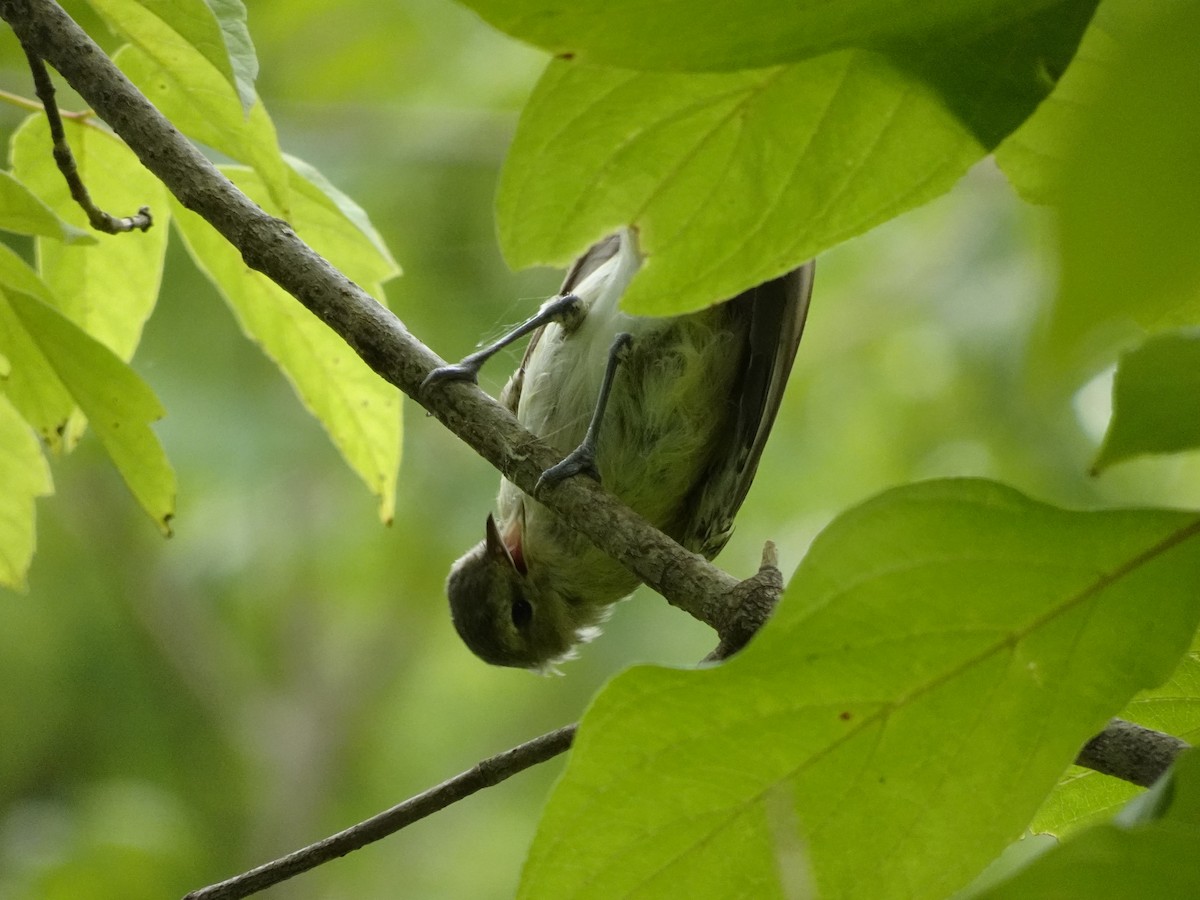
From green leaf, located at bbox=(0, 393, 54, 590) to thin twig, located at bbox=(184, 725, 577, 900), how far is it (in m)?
0.52

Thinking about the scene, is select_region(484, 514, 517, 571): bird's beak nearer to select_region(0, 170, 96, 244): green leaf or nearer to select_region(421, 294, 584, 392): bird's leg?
select_region(421, 294, 584, 392): bird's leg

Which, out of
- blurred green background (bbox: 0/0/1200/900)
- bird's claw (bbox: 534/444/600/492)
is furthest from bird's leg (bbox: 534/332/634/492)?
blurred green background (bbox: 0/0/1200/900)

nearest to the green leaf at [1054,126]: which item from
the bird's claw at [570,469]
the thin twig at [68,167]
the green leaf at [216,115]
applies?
the bird's claw at [570,469]

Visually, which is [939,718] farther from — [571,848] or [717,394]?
[717,394]

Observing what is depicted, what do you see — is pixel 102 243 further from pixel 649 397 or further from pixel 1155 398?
pixel 1155 398

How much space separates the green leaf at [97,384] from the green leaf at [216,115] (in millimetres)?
266

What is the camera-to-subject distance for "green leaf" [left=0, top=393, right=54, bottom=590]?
59.2 inches

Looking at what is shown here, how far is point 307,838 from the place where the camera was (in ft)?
17.9

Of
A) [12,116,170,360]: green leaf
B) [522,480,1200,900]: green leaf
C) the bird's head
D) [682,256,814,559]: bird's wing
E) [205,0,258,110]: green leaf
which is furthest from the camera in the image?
the bird's head

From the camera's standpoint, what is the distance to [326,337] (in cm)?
175

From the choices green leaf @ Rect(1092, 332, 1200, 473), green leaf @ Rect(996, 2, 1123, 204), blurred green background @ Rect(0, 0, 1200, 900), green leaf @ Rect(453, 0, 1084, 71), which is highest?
green leaf @ Rect(996, 2, 1123, 204)

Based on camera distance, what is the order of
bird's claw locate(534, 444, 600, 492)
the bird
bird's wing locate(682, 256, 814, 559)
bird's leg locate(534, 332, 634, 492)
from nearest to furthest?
bird's claw locate(534, 444, 600, 492) < bird's leg locate(534, 332, 634, 492) < bird's wing locate(682, 256, 814, 559) < the bird

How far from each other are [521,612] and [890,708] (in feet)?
7.89

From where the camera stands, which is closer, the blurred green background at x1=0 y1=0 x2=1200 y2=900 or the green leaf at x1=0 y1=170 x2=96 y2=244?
the green leaf at x1=0 y1=170 x2=96 y2=244
